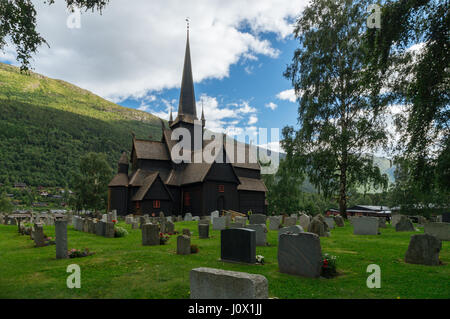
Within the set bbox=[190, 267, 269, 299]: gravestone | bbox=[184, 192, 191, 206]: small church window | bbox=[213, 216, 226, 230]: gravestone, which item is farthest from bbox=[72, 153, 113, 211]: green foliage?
bbox=[190, 267, 269, 299]: gravestone

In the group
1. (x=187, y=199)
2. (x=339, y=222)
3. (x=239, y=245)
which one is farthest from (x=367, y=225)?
(x=187, y=199)

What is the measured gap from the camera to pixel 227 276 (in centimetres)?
382

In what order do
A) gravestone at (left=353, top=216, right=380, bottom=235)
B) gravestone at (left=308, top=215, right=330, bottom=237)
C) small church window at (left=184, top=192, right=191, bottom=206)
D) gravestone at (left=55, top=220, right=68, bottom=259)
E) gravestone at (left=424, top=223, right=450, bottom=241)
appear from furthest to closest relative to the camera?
small church window at (left=184, top=192, right=191, bottom=206) < gravestone at (left=353, top=216, right=380, bottom=235) < gravestone at (left=308, top=215, right=330, bottom=237) < gravestone at (left=424, top=223, right=450, bottom=241) < gravestone at (left=55, top=220, right=68, bottom=259)

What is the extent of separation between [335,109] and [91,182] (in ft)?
131

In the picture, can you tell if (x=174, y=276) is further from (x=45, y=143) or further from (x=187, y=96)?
(x=45, y=143)

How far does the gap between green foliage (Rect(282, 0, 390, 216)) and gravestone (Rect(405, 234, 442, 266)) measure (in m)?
13.3

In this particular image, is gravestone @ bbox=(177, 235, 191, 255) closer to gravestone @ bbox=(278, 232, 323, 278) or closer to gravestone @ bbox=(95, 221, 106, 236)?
gravestone @ bbox=(278, 232, 323, 278)

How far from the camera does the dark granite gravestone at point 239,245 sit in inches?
310

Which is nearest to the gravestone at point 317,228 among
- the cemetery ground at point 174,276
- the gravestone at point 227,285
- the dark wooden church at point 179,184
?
the cemetery ground at point 174,276

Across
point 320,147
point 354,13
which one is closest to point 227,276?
point 320,147

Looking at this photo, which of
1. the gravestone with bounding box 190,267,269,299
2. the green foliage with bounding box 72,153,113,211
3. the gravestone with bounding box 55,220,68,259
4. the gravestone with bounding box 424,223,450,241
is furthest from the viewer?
the green foliage with bounding box 72,153,113,211

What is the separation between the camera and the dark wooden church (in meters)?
33.2

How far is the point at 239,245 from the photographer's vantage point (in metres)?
8.10
